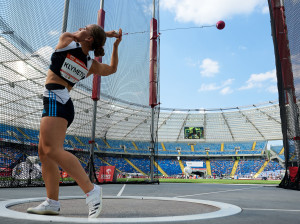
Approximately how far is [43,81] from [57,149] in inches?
257

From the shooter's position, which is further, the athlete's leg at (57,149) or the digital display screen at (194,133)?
the digital display screen at (194,133)

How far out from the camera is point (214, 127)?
43.0 meters

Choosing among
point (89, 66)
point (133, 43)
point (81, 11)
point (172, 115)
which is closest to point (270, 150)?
point (172, 115)

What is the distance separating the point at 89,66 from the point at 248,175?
123ft

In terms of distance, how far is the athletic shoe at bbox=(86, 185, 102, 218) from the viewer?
177cm

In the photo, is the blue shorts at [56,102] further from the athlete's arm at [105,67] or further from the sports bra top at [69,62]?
the athlete's arm at [105,67]

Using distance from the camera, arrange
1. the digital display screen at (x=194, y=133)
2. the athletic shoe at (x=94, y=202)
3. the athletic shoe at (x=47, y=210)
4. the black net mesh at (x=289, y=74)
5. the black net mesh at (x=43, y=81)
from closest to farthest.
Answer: the athletic shoe at (x=94, y=202) → the athletic shoe at (x=47, y=210) → the black net mesh at (x=43, y=81) → the black net mesh at (x=289, y=74) → the digital display screen at (x=194, y=133)

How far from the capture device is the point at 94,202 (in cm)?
180

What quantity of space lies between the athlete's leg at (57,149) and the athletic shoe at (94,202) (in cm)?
4

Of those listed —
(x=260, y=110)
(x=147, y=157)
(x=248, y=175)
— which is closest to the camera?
(x=147, y=157)

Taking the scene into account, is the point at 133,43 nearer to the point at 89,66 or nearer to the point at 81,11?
the point at 81,11

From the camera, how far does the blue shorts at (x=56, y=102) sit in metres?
1.86

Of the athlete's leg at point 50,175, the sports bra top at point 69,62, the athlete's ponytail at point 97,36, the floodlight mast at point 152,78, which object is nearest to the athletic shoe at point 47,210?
the athlete's leg at point 50,175

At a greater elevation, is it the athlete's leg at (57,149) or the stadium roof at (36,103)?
the stadium roof at (36,103)
